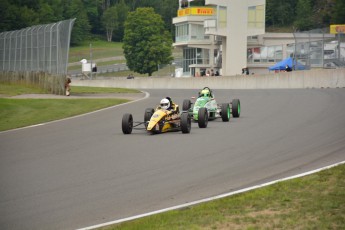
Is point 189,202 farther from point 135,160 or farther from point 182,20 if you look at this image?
point 182,20

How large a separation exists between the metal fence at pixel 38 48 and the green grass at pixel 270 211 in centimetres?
2937

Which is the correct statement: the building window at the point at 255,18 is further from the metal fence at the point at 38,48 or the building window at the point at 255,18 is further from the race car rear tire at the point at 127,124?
the race car rear tire at the point at 127,124

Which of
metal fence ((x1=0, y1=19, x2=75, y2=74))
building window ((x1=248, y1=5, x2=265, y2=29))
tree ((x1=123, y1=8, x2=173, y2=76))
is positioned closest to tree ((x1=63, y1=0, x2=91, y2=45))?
tree ((x1=123, y1=8, x2=173, y2=76))

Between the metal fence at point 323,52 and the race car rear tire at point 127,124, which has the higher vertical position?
the metal fence at point 323,52

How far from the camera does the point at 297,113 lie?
25.4m

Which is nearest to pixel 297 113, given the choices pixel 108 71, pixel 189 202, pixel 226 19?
pixel 189 202

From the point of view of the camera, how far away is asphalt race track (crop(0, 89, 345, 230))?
37.2ft

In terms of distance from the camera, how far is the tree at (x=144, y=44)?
11344cm

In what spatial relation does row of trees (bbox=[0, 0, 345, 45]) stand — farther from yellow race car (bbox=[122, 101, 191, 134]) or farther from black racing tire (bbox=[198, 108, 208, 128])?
yellow race car (bbox=[122, 101, 191, 134])

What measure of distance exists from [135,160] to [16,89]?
29.7m

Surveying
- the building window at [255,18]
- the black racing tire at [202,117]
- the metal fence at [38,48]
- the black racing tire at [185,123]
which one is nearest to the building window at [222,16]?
Answer: the building window at [255,18]

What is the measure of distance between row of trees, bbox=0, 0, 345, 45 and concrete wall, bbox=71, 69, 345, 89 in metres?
51.2

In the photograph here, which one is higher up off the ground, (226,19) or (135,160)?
(226,19)

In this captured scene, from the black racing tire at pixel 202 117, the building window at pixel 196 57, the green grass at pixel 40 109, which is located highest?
the building window at pixel 196 57
